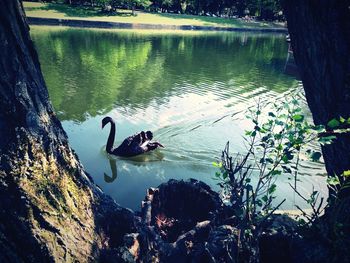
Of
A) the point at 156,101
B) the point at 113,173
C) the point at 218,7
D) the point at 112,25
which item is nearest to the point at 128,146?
the point at 113,173

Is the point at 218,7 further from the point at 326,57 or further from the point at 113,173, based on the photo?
the point at 326,57

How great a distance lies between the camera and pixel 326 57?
9.66 ft

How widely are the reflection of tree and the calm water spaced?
0.04 meters

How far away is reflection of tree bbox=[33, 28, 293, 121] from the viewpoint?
12.8m

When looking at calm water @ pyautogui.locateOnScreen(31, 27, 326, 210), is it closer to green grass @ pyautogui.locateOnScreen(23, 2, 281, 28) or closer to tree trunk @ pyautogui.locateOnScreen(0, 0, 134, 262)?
tree trunk @ pyautogui.locateOnScreen(0, 0, 134, 262)

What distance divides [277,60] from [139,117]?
65.0 feet

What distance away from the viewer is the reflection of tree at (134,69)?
12797mm

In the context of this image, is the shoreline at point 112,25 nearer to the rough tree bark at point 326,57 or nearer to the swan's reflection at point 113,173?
the swan's reflection at point 113,173

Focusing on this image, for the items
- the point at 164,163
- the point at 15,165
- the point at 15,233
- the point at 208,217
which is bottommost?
the point at 164,163

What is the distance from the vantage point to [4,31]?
81.9 inches

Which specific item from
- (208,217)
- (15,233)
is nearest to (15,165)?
(15,233)

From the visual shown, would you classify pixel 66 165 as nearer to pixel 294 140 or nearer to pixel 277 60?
pixel 294 140

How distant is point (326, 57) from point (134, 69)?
54.6ft

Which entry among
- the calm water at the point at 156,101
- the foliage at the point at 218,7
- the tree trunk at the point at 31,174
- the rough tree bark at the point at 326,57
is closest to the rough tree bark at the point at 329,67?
the rough tree bark at the point at 326,57
